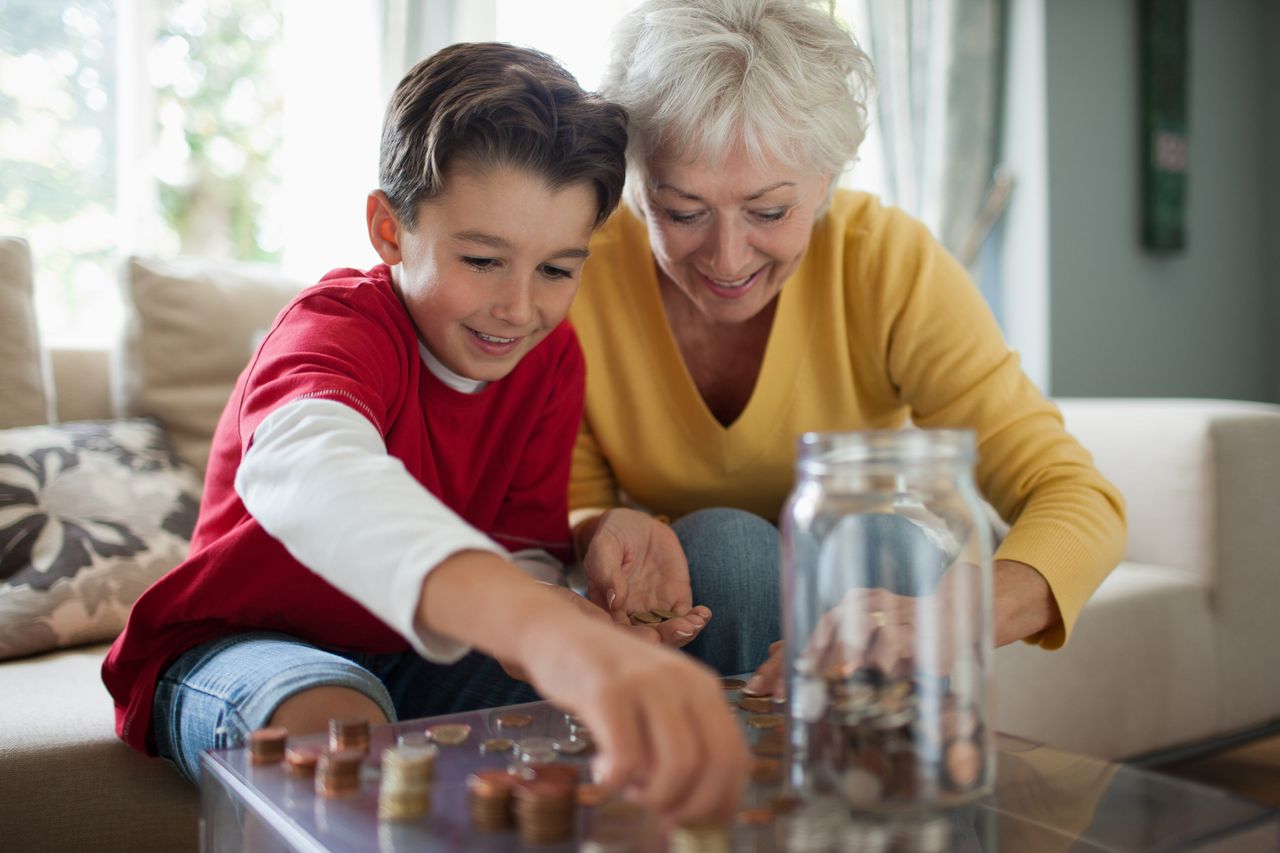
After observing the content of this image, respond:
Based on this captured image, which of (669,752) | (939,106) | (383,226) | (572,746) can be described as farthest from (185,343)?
(939,106)

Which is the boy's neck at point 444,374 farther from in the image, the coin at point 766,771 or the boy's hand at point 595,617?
the coin at point 766,771

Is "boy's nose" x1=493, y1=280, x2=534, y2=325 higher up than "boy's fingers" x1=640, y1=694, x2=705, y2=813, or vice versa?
"boy's nose" x1=493, y1=280, x2=534, y2=325

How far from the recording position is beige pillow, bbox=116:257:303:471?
1.81 meters

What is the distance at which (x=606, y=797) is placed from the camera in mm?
617

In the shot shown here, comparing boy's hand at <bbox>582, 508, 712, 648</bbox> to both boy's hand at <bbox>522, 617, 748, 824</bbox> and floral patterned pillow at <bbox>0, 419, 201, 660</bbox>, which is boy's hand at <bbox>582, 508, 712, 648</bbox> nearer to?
boy's hand at <bbox>522, 617, 748, 824</bbox>

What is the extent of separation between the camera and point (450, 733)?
0.78 metres

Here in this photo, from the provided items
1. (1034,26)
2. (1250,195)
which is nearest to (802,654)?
(1034,26)

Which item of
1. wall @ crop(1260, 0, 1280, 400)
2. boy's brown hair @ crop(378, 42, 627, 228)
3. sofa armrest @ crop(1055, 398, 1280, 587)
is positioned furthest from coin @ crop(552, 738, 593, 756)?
wall @ crop(1260, 0, 1280, 400)

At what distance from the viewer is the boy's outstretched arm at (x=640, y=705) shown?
1.71 ft

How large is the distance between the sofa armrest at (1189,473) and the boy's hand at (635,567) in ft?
3.42

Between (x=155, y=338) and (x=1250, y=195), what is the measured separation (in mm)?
3800

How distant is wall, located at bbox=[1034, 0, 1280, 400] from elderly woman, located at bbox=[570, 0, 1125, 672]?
2296 mm

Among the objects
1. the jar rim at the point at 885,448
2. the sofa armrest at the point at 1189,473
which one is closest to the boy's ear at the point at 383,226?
the jar rim at the point at 885,448

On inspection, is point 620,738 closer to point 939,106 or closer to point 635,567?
point 635,567
